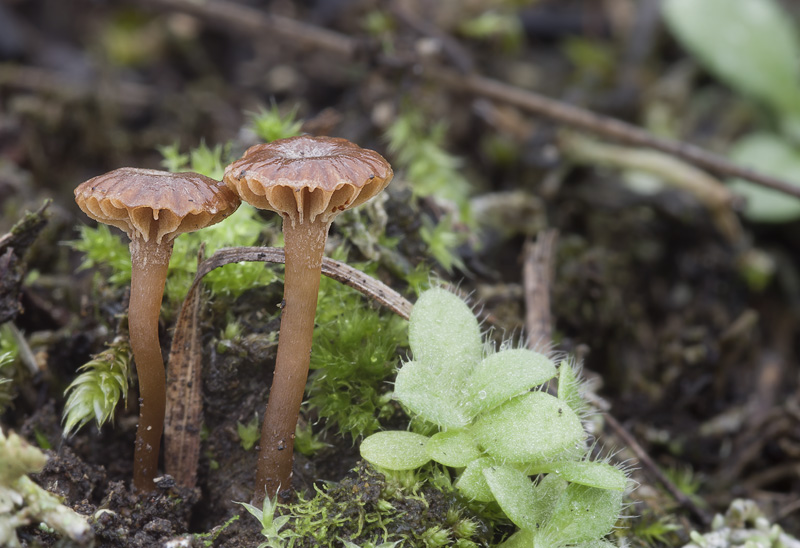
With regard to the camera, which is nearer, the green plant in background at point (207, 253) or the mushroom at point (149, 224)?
the mushroom at point (149, 224)

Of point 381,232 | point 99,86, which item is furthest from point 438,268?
point 99,86

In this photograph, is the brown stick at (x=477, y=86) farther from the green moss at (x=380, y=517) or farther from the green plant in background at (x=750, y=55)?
the green moss at (x=380, y=517)

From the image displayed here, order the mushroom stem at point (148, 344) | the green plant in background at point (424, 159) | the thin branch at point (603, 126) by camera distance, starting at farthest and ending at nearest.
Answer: the green plant in background at point (424, 159) → the thin branch at point (603, 126) → the mushroom stem at point (148, 344)

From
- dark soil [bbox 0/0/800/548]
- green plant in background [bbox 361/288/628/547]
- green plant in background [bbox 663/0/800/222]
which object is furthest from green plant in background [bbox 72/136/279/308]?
green plant in background [bbox 663/0/800/222]

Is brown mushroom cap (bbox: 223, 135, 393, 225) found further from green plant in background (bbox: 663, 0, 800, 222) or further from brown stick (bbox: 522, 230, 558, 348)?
green plant in background (bbox: 663, 0, 800, 222)

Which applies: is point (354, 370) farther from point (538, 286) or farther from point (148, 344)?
point (538, 286)

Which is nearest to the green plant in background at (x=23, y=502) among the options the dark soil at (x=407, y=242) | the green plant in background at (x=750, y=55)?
the dark soil at (x=407, y=242)

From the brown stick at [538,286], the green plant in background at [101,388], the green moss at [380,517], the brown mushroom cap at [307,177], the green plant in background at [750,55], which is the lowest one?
the green moss at [380,517]
